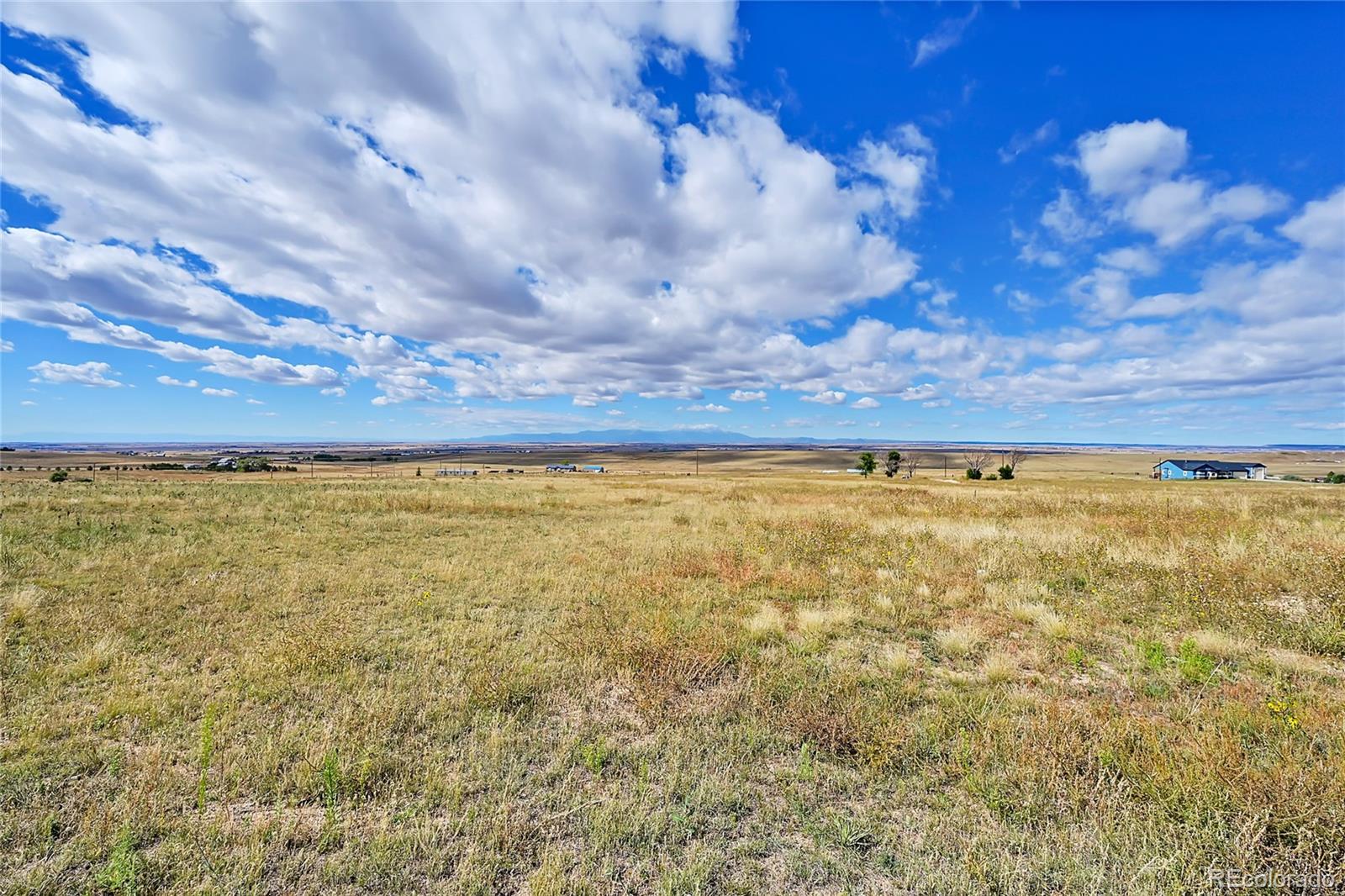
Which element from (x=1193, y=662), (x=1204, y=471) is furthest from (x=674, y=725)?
(x=1204, y=471)

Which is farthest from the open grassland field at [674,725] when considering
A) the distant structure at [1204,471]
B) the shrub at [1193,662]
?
the distant structure at [1204,471]

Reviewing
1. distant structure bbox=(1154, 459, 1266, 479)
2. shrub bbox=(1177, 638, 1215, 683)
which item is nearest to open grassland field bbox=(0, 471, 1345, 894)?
shrub bbox=(1177, 638, 1215, 683)

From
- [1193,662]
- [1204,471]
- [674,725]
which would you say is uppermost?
[1204,471]

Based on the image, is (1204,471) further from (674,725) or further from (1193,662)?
(674,725)

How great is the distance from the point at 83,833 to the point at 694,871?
4484 millimetres

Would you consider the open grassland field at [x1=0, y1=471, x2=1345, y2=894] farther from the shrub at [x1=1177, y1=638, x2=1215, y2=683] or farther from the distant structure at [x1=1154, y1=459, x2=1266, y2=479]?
the distant structure at [x1=1154, y1=459, x2=1266, y2=479]

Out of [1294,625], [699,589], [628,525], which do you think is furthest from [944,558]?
[628,525]

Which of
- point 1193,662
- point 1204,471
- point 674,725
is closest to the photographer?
point 674,725

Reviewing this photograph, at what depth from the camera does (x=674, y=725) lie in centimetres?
530

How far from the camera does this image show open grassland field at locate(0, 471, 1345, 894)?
3.55 meters

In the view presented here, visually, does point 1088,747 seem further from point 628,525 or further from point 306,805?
point 628,525

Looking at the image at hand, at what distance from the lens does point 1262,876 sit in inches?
128

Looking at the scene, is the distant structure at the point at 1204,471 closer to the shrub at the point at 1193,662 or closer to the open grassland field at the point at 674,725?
the shrub at the point at 1193,662

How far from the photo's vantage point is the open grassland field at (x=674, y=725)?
11.6 feet
